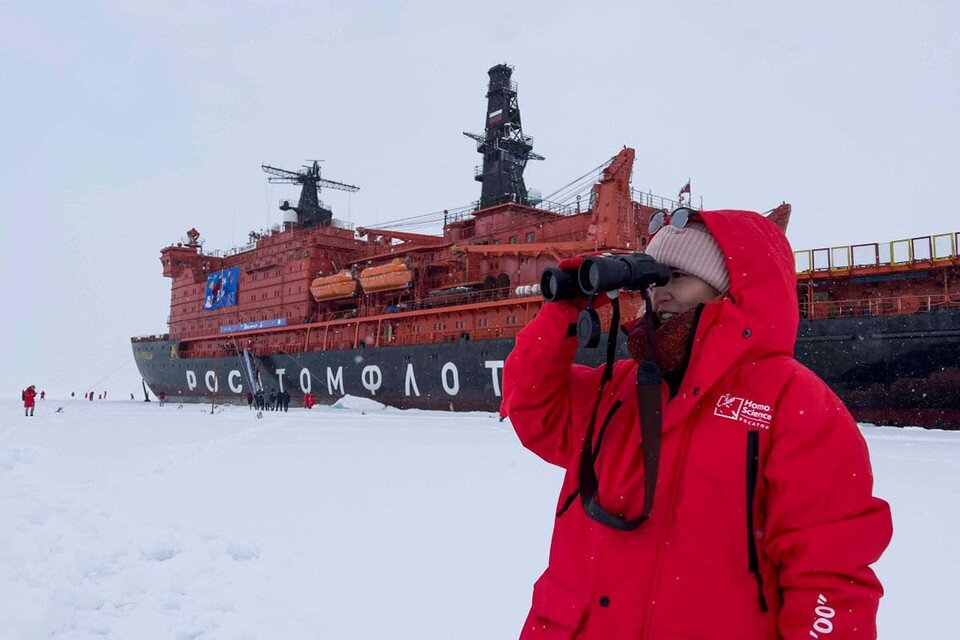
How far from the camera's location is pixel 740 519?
1.46m

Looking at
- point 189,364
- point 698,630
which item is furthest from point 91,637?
point 189,364

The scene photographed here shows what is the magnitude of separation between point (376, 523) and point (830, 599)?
4.40 meters

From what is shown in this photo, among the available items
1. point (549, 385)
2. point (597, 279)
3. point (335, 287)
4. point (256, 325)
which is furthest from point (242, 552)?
point (256, 325)

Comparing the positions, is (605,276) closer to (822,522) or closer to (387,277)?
(822,522)

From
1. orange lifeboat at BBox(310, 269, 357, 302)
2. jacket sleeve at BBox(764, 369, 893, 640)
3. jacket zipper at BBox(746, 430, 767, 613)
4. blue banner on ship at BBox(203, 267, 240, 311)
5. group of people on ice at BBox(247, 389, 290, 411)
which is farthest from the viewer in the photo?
blue banner on ship at BBox(203, 267, 240, 311)

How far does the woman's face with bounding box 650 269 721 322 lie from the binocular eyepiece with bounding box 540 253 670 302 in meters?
0.06

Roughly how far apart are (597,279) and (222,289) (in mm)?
36599

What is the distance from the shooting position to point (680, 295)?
1.75 meters

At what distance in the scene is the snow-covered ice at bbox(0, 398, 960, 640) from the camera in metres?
3.52

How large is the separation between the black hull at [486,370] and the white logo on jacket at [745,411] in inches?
567

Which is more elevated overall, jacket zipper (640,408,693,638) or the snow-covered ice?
jacket zipper (640,408,693,638)

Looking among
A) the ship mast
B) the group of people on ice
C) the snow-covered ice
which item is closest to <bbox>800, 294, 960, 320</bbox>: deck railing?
the snow-covered ice

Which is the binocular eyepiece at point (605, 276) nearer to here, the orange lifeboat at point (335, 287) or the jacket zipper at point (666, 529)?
the jacket zipper at point (666, 529)

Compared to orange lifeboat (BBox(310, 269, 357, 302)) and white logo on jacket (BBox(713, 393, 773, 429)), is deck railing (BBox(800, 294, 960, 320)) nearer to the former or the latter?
white logo on jacket (BBox(713, 393, 773, 429))
